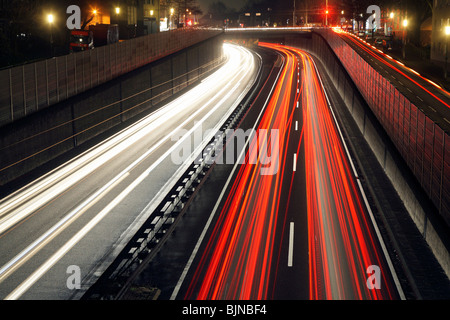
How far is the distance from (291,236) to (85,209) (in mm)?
9053

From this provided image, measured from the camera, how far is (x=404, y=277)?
18125 mm

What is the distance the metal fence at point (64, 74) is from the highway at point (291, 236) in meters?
11.3

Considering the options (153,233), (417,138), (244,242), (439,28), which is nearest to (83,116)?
(153,233)

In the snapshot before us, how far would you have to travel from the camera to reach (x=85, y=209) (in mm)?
25156

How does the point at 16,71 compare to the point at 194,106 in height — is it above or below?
above

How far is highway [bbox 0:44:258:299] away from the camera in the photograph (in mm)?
19047

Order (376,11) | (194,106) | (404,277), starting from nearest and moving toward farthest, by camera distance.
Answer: (404,277)
(194,106)
(376,11)

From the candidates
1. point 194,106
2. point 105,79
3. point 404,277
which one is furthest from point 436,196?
point 194,106

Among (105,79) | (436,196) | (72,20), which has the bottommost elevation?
(436,196)

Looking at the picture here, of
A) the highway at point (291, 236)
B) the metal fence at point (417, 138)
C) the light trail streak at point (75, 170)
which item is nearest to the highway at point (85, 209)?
the light trail streak at point (75, 170)

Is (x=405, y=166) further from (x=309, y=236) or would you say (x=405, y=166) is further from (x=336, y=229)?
(x=309, y=236)

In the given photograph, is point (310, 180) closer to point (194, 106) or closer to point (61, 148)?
point (61, 148)

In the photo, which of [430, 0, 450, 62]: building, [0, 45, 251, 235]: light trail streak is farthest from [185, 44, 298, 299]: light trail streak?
[430, 0, 450, 62]: building
